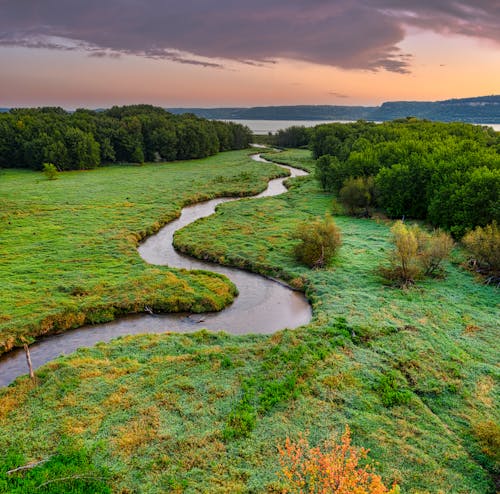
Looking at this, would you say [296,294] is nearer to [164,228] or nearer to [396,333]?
[396,333]

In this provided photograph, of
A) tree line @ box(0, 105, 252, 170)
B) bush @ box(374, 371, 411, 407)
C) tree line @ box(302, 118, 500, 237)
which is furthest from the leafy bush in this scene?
tree line @ box(0, 105, 252, 170)

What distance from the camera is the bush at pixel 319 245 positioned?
37688 millimetres

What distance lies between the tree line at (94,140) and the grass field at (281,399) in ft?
287

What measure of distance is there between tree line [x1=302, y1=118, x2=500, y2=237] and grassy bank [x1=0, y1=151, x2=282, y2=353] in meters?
22.3

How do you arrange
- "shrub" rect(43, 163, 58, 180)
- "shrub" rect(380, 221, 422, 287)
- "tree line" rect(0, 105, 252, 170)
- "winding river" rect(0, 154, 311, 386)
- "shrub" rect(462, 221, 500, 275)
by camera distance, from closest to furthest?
"winding river" rect(0, 154, 311, 386)
"shrub" rect(380, 221, 422, 287)
"shrub" rect(462, 221, 500, 275)
"shrub" rect(43, 163, 58, 180)
"tree line" rect(0, 105, 252, 170)

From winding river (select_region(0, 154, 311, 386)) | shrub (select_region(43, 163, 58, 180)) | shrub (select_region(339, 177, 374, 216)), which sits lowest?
winding river (select_region(0, 154, 311, 386))

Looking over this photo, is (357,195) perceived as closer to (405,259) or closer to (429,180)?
(429,180)

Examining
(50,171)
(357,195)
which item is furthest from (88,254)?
(50,171)

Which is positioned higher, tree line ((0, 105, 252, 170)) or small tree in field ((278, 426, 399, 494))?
tree line ((0, 105, 252, 170))

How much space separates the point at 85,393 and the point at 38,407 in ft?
7.37

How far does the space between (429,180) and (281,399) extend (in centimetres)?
4615

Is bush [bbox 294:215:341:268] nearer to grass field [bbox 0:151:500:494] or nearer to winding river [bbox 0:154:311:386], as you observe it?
winding river [bbox 0:154:311:386]

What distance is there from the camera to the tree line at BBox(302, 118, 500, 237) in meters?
42.9

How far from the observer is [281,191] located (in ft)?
262
